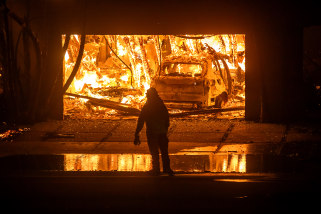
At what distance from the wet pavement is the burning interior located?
3.34m

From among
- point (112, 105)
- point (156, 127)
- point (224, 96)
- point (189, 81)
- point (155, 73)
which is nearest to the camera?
point (156, 127)

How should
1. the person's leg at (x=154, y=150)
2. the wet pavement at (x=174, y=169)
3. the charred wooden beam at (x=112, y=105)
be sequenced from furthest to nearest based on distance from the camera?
the charred wooden beam at (x=112, y=105), the person's leg at (x=154, y=150), the wet pavement at (x=174, y=169)

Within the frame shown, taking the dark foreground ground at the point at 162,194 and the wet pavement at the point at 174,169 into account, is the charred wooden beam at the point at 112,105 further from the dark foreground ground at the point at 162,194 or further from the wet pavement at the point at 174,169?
the dark foreground ground at the point at 162,194

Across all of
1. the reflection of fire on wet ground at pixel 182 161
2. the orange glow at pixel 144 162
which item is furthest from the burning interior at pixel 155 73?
the orange glow at pixel 144 162

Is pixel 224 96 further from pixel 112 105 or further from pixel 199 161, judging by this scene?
pixel 199 161

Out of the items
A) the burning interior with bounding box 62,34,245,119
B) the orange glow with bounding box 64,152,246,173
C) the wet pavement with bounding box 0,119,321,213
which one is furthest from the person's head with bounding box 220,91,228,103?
the orange glow with bounding box 64,152,246,173

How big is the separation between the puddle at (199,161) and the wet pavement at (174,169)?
0.02 meters

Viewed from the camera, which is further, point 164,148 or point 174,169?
point 174,169

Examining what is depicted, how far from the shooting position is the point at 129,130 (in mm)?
16031

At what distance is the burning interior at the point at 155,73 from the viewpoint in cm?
2000

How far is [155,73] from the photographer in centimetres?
2480

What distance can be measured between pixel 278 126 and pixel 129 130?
12.6 feet
